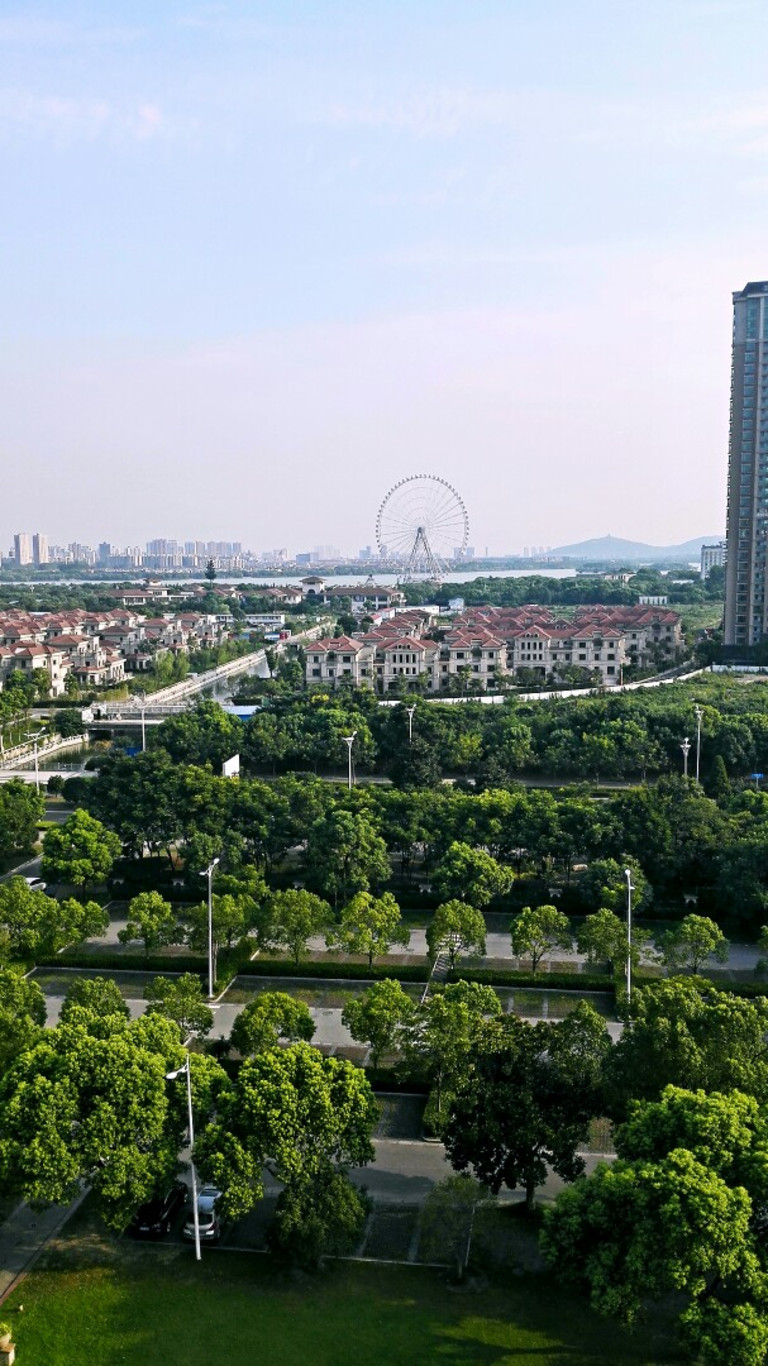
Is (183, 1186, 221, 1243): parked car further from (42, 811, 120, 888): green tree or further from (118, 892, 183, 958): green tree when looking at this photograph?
Answer: (42, 811, 120, 888): green tree

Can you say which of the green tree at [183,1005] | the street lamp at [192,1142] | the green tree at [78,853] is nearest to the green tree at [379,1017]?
the green tree at [183,1005]

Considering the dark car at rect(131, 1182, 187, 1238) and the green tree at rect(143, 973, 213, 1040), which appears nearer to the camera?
the dark car at rect(131, 1182, 187, 1238)

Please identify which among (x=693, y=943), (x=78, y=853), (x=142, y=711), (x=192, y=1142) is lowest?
(x=192, y=1142)

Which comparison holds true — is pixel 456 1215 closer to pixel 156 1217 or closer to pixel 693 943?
pixel 156 1217

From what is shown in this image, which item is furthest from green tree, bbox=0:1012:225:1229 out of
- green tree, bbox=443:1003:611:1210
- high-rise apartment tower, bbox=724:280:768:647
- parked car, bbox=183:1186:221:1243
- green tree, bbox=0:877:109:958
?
high-rise apartment tower, bbox=724:280:768:647

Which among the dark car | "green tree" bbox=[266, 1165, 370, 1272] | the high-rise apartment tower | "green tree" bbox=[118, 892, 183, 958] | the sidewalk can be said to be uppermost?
the high-rise apartment tower

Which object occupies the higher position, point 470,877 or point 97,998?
point 470,877

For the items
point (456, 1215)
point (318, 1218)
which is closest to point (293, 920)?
point (318, 1218)
